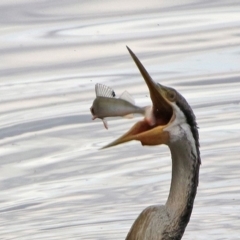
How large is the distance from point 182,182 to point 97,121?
147 inches

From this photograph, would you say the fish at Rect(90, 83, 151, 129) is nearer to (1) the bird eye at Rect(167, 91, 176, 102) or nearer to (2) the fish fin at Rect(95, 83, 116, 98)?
(2) the fish fin at Rect(95, 83, 116, 98)

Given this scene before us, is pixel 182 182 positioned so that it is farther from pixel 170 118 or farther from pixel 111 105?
pixel 111 105

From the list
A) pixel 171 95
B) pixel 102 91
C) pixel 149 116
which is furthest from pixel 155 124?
pixel 102 91

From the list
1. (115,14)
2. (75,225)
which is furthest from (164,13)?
(75,225)

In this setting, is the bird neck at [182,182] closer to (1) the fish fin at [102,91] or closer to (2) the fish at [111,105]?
(2) the fish at [111,105]

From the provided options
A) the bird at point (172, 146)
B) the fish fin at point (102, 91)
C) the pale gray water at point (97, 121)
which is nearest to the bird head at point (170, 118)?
the bird at point (172, 146)

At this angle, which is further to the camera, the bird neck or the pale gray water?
the pale gray water

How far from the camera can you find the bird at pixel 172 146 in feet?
20.0

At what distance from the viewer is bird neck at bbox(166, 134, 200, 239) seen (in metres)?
6.20

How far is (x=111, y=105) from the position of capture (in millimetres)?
6223

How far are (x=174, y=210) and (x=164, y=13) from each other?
6473 millimetres

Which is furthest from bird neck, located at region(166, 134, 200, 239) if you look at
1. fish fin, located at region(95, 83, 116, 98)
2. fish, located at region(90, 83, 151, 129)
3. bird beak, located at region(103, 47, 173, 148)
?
fish fin, located at region(95, 83, 116, 98)

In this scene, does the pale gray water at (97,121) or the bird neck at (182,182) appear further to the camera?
the pale gray water at (97,121)

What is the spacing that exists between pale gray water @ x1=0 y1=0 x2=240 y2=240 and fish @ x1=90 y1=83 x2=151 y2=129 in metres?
2.08
